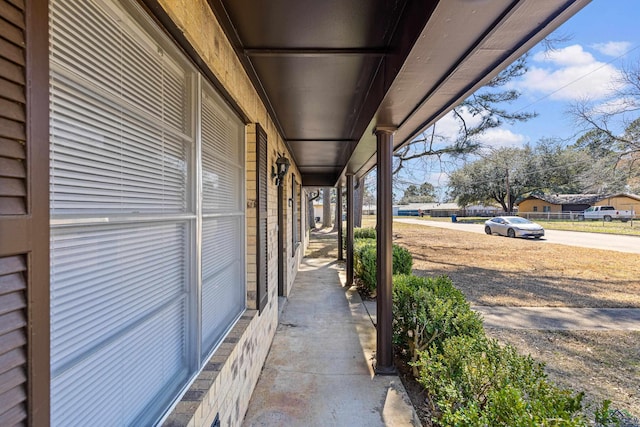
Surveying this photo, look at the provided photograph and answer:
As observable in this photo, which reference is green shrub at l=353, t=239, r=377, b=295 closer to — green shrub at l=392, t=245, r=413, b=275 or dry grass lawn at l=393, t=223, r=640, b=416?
green shrub at l=392, t=245, r=413, b=275

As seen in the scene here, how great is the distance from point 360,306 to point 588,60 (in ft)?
49.7

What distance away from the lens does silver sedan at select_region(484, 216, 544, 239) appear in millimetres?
15884

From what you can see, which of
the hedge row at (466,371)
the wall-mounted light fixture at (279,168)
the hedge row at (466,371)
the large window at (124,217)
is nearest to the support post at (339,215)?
the wall-mounted light fixture at (279,168)

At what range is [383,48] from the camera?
2131 millimetres

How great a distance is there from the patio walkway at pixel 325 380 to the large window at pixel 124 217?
115 cm

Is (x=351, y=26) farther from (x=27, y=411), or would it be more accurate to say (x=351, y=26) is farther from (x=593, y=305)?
(x=593, y=305)

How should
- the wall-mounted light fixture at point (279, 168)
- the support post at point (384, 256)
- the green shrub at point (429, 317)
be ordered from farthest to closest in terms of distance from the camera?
the wall-mounted light fixture at point (279, 168) < the support post at point (384, 256) < the green shrub at point (429, 317)

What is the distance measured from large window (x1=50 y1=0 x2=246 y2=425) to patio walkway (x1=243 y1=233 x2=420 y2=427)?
1.15m

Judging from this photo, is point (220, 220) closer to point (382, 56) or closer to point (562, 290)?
point (382, 56)

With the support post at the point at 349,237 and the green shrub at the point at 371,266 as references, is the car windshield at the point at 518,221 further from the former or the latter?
the support post at the point at 349,237

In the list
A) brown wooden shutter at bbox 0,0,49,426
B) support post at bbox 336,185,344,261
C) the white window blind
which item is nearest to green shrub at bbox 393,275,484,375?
the white window blind

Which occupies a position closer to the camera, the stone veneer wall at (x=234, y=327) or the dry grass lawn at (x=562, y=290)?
the stone veneer wall at (x=234, y=327)

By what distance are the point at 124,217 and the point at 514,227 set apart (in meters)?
19.3

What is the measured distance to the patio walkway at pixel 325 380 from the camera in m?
2.54
